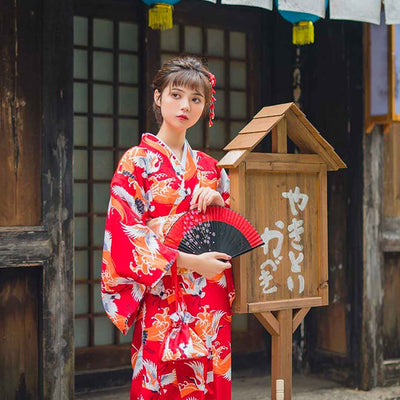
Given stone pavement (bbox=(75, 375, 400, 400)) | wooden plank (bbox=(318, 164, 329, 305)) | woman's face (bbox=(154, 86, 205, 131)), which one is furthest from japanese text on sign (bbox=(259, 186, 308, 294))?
stone pavement (bbox=(75, 375, 400, 400))

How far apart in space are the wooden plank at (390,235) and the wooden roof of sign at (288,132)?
242cm

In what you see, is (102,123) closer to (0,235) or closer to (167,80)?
(0,235)

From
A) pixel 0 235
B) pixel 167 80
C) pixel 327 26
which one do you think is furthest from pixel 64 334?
pixel 327 26

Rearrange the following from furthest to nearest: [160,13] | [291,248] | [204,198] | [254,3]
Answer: [254,3]
[160,13]
[291,248]
[204,198]

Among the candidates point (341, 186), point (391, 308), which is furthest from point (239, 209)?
point (391, 308)

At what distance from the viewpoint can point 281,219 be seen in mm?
4105

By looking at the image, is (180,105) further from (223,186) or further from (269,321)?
(269,321)

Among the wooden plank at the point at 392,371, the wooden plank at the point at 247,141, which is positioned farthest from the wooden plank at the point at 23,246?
the wooden plank at the point at 392,371

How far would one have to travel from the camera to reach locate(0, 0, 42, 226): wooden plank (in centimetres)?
499

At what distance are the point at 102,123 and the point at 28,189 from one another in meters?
1.41

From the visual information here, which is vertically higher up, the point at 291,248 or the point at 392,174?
the point at 392,174

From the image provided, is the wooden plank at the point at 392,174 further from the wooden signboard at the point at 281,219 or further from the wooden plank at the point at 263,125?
the wooden plank at the point at 263,125

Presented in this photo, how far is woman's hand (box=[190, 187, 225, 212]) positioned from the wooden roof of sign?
17 centimetres

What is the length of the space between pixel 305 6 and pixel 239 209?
6.18 ft
